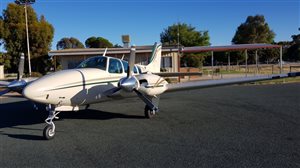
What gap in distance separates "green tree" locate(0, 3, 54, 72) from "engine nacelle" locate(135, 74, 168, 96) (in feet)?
120

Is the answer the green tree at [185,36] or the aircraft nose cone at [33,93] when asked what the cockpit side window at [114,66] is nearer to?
the aircraft nose cone at [33,93]

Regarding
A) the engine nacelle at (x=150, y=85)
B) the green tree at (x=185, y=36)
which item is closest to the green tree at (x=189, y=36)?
the green tree at (x=185, y=36)

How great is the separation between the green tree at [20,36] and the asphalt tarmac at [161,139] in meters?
33.7

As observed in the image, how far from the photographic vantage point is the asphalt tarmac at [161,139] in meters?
6.00

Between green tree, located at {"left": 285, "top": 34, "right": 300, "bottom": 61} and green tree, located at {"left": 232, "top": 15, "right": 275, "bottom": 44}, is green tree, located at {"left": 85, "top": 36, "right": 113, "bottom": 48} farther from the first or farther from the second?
green tree, located at {"left": 285, "top": 34, "right": 300, "bottom": 61}

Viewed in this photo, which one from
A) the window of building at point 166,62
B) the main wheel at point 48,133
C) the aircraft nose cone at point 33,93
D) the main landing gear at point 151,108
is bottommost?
the main wheel at point 48,133

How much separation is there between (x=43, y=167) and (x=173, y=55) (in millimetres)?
27030

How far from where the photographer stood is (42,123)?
34.7 ft

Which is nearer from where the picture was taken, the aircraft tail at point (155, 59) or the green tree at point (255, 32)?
the aircraft tail at point (155, 59)

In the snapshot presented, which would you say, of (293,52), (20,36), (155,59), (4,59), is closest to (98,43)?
(4,59)

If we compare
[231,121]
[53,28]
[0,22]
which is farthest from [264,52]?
[231,121]

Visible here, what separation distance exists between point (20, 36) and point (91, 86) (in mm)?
38781

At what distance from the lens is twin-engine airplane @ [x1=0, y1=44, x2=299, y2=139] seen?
8133 millimetres

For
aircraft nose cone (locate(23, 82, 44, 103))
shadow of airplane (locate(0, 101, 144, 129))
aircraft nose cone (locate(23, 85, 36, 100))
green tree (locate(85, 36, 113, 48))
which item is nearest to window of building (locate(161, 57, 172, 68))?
shadow of airplane (locate(0, 101, 144, 129))
